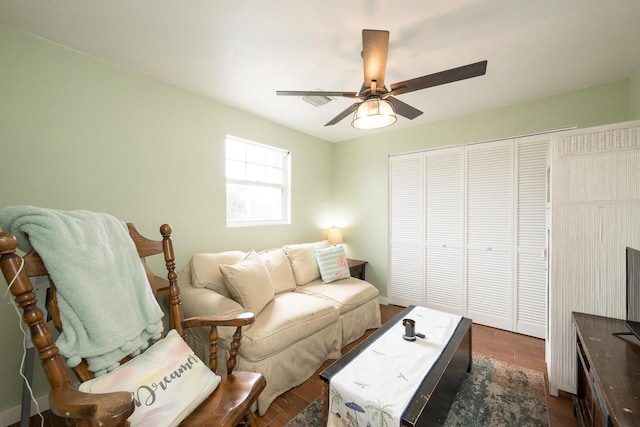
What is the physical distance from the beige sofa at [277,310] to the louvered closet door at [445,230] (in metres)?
0.97

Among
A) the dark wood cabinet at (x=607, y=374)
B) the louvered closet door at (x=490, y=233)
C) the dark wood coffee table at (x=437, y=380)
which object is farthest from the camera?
the louvered closet door at (x=490, y=233)

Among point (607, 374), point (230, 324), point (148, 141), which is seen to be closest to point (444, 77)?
point (607, 374)

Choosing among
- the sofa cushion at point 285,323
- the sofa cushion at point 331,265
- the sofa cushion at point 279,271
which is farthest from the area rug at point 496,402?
the sofa cushion at point 331,265

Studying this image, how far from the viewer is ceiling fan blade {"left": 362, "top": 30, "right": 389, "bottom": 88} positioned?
1.35 m

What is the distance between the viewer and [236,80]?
2268 mm

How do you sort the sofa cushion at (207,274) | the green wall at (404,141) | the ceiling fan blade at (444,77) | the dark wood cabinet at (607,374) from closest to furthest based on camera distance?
the dark wood cabinet at (607,374) < the ceiling fan blade at (444,77) < the sofa cushion at (207,274) < the green wall at (404,141)

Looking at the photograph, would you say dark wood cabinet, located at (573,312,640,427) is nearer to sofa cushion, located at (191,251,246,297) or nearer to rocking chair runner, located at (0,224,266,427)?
rocking chair runner, located at (0,224,266,427)

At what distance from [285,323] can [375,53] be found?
187cm

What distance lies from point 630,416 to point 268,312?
1.92 meters

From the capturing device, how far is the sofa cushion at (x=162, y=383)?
97cm

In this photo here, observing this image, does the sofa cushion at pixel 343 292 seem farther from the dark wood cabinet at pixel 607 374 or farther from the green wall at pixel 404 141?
the dark wood cabinet at pixel 607 374

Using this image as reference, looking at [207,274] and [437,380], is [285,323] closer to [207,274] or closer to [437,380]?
[207,274]

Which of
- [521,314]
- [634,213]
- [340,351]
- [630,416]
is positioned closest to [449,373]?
[630,416]

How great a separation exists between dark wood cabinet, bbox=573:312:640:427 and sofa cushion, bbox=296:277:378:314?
1.60m
